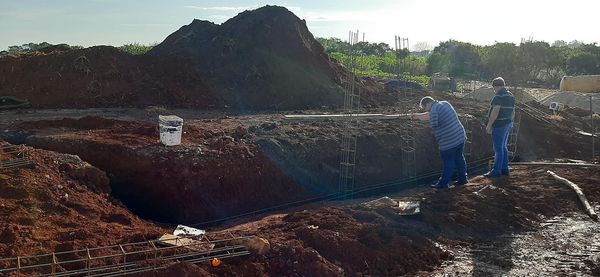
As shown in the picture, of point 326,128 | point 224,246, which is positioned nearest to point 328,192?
point 326,128

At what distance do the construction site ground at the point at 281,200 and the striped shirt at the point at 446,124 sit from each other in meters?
0.87

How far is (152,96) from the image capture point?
13867 millimetres

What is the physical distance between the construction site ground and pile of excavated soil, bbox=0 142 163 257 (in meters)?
0.02

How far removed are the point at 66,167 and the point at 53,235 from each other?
2167mm

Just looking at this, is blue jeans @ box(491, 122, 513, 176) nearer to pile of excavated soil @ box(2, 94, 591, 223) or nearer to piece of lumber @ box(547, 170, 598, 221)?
piece of lumber @ box(547, 170, 598, 221)

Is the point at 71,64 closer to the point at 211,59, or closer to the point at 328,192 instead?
the point at 211,59

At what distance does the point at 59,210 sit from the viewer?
6066 mm

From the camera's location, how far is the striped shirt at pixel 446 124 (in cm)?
836

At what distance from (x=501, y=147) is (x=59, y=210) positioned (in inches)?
288

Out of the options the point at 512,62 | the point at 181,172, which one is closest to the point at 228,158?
the point at 181,172

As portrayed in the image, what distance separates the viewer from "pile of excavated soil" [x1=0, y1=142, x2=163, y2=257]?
512 centimetres

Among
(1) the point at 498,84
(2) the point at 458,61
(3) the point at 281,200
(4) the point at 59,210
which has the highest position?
(2) the point at 458,61

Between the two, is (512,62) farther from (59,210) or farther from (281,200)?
(59,210)

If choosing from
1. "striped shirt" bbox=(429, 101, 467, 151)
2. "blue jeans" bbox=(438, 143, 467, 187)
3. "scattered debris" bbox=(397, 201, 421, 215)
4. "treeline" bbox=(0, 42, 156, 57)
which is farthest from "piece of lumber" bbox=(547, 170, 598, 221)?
"treeline" bbox=(0, 42, 156, 57)
